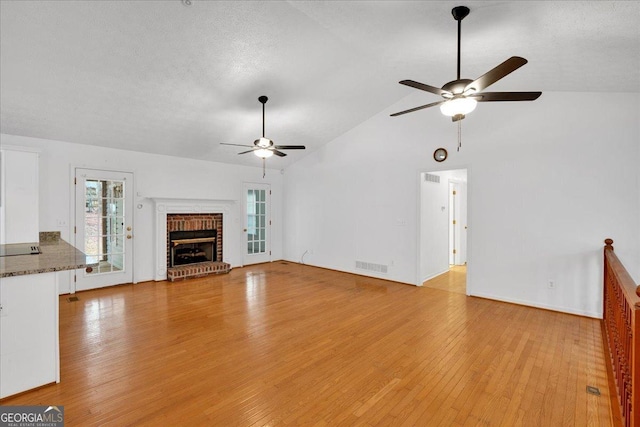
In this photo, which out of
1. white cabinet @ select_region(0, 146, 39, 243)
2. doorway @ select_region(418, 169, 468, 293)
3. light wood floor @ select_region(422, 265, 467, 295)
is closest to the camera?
white cabinet @ select_region(0, 146, 39, 243)

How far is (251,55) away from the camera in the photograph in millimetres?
3658

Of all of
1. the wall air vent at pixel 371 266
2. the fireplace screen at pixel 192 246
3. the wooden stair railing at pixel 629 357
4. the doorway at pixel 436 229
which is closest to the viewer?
the wooden stair railing at pixel 629 357

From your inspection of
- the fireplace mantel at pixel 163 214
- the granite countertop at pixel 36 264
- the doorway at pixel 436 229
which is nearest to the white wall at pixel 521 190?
the doorway at pixel 436 229

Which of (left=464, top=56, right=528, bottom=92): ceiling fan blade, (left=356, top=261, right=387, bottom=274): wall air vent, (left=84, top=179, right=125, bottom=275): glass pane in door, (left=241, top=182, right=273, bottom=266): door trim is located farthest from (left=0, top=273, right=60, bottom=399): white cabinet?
(left=356, top=261, right=387, bottom=274): wall air vent

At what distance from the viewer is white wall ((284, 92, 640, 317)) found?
392 cm

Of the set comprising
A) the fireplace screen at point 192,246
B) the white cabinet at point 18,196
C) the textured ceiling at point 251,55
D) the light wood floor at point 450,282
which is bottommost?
the light wood floor at point 450,282

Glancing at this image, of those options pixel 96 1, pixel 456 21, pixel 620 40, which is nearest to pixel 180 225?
pixel 96 1

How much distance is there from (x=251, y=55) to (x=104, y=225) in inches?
166

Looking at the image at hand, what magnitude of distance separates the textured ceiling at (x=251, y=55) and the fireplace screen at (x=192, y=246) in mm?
2168

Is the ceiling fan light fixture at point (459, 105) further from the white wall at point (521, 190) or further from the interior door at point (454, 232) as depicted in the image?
the interior door at point (454, 232)

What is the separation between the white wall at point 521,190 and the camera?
154 inches

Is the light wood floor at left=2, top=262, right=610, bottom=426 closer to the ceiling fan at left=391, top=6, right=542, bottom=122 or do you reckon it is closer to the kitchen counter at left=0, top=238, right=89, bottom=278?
the kitchen counter at left=0, top=238, right=89, bottom=278

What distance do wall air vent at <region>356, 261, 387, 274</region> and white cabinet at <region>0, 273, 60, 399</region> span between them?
16.6 feet

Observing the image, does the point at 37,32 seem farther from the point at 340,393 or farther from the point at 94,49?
the point at 340,393
